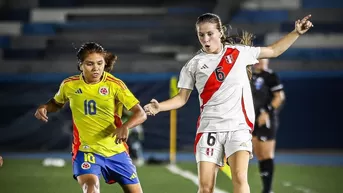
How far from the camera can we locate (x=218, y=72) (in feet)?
20.4

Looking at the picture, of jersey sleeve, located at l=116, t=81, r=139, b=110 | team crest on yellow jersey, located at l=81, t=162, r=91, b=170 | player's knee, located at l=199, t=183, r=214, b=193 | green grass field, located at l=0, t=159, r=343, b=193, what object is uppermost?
jersey sleeve, located at l=116, t=81, r=139, b=110

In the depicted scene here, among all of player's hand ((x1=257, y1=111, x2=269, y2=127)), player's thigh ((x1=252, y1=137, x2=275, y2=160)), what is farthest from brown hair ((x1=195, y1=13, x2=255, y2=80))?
player's thigh ((x1=252, y1=137, x2=275, y2=160))

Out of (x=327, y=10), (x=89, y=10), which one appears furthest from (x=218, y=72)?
(x=89, y=10)

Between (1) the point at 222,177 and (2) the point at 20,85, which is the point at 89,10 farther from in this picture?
(1) the point at 222,177

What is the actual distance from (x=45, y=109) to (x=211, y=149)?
A: 1.52 m

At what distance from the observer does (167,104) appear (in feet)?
20.3

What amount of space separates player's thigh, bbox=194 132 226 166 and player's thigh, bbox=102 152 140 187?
643 mm

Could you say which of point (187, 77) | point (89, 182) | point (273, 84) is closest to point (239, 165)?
point (187, 77)

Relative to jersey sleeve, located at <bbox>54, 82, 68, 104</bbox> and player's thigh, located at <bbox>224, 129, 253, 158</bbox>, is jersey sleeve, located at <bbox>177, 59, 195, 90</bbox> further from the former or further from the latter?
jersey sleeve, located at <bbox>54, 82, 68, 104</bbox>

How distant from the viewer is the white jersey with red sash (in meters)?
6.16

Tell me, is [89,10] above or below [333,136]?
above

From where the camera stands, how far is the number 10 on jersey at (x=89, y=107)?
6309 millimetres

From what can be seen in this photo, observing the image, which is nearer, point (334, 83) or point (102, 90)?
point (102, 90)

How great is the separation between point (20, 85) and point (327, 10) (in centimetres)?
1032
